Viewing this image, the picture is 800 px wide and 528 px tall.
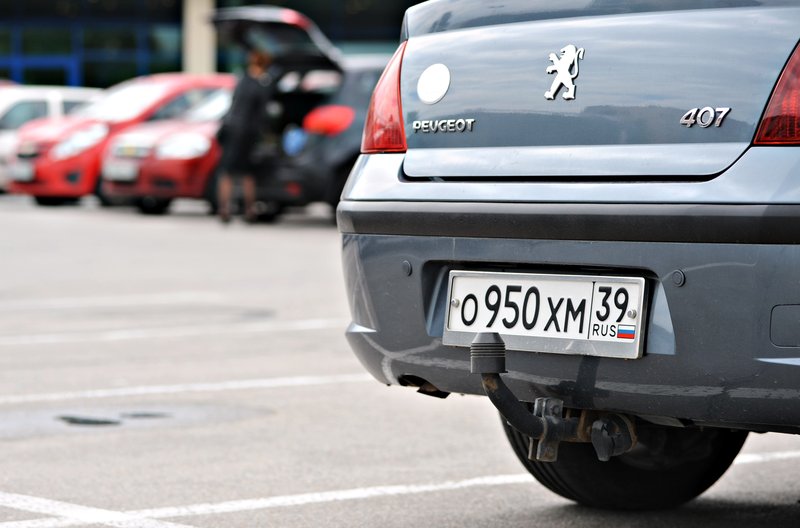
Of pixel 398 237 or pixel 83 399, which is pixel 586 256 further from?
pixel 83 399

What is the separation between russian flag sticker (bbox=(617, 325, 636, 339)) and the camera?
3.59 metres

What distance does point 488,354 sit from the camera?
3615 millimetres

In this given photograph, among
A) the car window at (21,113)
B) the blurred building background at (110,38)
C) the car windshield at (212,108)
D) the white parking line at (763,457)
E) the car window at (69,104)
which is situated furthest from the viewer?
the blurred building background at (110,38)

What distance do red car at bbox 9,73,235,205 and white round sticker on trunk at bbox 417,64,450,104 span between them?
15.1 m

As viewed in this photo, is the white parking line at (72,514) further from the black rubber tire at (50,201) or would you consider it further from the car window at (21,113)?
the car window at (21,113)

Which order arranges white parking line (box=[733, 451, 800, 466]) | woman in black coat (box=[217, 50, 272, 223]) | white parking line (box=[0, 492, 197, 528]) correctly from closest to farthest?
1. white parking line (box=[0, 492, 197, 528])
2. white parking line (box=[733, 451, 800, 466])
3. woman in black coat (box=[217, 50, 272, 223])

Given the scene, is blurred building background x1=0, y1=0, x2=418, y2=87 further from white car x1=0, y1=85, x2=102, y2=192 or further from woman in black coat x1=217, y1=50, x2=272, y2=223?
woman in black coat x1=217, y1=50, x2=272, y2=223

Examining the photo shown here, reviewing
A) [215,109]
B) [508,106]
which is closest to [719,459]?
[508,106]

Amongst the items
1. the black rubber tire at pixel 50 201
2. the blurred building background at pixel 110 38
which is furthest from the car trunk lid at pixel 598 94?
the blurred building background at pixel 110 38

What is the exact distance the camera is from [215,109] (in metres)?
18.2

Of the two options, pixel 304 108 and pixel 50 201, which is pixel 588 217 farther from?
pixel 50 201

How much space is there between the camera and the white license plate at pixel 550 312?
3605 millimetres

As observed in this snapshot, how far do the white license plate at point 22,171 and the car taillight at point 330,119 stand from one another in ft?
15.3

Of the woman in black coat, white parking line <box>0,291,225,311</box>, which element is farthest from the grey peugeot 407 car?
the woman in black coat
